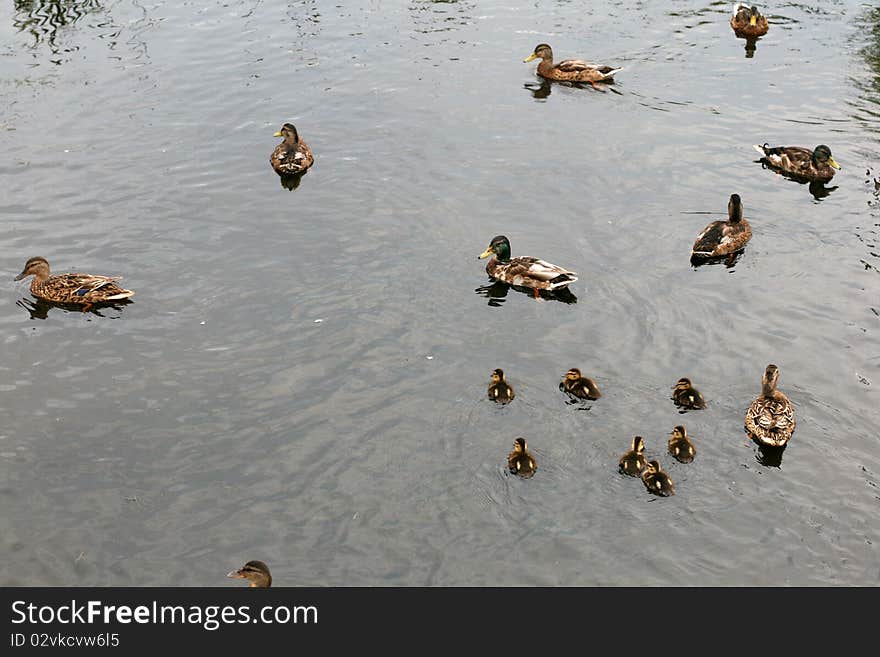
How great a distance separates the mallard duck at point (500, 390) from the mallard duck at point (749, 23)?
602 inches

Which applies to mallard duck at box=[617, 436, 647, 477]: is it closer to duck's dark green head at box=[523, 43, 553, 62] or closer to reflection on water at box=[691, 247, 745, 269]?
reflection on water at box=[691, 247, 745, 269]

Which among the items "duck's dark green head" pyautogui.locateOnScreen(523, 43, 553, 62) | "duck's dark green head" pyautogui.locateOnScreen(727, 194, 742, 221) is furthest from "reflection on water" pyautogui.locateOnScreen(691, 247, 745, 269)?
"duck's dark green head" pyautogui.locateOnScreen(523, 43, 553, 62)

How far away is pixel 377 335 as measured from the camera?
15.1 m

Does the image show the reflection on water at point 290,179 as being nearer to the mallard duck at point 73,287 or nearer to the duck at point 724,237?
the mallard duck at point 73,287

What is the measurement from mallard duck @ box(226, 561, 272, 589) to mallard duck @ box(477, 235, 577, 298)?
7017mm

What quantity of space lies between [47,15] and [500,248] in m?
16.6

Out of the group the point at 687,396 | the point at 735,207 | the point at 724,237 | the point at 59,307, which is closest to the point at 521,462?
the point at 687,396

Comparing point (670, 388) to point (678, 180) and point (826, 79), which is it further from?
point (826, 79)

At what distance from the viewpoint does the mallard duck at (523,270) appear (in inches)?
638

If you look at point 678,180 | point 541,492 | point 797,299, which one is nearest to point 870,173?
point 678,180

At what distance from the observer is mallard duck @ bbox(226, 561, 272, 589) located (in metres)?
10.9

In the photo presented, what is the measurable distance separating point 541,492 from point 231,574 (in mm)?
3582

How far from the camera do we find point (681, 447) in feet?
41.2

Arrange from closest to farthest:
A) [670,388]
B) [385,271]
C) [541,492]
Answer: [541,492] < [670,388] < [385,271]
